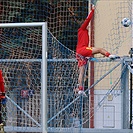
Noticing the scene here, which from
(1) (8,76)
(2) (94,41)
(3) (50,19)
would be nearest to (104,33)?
(2) (94,41)

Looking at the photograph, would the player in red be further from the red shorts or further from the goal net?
the goal net

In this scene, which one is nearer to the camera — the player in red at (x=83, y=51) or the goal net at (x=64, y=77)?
the player in red at (x=83, y=51)

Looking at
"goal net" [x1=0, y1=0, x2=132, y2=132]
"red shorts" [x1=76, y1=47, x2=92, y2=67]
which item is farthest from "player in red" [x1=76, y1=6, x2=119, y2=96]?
"goal net" [x1=0, y1=0, x2=132, y2=132]

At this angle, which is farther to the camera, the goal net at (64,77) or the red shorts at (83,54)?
the goal net at (64,77)

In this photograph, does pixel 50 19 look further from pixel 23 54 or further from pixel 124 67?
pixel 124 67

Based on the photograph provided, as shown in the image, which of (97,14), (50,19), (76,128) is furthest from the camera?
(50,19)

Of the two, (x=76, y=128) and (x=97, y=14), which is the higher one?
(x=97, y=14)

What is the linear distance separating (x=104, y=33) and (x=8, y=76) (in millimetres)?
2050

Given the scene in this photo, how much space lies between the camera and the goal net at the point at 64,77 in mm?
9664

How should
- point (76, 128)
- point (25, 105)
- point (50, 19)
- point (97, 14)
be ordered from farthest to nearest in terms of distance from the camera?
point (50, 19) → point (97, 14) → point (25, 105) → point (76, 128)

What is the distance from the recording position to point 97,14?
35.1 ft

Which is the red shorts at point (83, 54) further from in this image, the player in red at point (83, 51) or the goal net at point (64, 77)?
the goal net at point (64, 77)

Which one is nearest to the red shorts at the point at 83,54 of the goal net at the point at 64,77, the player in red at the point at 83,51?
the player in red at the point at 83,51

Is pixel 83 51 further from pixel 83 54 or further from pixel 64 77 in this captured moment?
pixel 64 77
